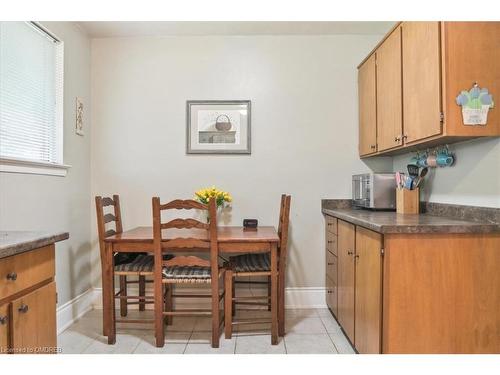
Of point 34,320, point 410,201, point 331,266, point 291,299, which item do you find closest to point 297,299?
point 291,299

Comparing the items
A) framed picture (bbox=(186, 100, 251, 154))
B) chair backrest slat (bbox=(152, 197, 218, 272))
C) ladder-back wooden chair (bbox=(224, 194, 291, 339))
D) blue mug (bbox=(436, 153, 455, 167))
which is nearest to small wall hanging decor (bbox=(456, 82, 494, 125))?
blue mug (bbox=(436, 153, 455, 167))

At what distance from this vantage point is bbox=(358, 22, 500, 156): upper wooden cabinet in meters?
1.65

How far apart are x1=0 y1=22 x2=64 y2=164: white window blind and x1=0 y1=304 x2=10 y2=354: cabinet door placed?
1083 mm

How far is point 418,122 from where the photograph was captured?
75.9 inches

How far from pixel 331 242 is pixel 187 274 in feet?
3.95

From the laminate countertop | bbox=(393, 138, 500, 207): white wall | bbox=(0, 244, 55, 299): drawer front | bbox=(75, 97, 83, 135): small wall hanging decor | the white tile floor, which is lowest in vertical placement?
the white tile floor

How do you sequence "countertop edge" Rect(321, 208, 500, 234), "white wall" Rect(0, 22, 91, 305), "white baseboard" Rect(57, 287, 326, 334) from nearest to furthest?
"countertop edge" Rect(321, 208, 500, 234)
"white wall" Rect(0, 22, 91, 305)
"white baseboard" Rect(57, 287, 326, 334)

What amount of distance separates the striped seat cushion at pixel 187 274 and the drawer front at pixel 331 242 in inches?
39.7

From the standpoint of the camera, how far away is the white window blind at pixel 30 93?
6.65 ft

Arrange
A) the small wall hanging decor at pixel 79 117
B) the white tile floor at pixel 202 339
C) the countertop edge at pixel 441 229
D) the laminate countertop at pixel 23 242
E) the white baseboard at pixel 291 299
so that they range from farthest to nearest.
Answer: the white baseboard at pixel 291 299
the small wall hanging decor at pixel 79 117
the white tile floor at pixel 202 339
the countertop edge at pixel 441 229
the laminate countertop at pixel 23 242

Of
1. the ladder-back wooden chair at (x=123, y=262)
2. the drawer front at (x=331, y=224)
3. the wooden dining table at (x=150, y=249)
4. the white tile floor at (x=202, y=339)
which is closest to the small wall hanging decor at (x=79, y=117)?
the ladder-back wooden chair at (x=123, y=262)

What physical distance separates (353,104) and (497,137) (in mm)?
1430

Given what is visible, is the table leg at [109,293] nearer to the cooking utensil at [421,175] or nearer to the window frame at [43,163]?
the window frame at [43,163]

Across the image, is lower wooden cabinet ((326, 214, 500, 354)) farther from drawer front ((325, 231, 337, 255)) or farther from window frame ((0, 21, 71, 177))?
window frame ((0, 21, 71, 177))
